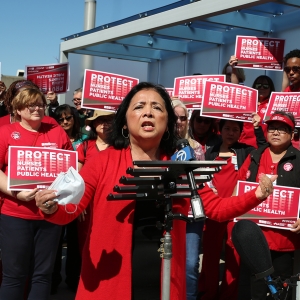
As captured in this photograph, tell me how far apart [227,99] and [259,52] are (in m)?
1.30

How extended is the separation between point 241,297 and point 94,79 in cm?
310

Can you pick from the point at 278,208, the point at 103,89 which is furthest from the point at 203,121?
the point at 278,208

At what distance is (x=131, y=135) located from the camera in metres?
3.25

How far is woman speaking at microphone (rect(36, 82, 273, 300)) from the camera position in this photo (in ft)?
9.80

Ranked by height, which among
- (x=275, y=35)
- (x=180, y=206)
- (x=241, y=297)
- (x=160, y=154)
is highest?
(x=275, y=35)

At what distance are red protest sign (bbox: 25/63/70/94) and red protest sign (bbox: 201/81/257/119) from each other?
278 cm

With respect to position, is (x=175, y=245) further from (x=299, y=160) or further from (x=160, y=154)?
(x=299, y=160)

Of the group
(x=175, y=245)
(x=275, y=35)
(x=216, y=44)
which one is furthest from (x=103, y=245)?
(x=216, y=44)

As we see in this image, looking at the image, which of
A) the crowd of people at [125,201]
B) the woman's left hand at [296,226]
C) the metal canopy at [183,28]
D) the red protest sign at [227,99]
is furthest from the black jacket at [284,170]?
the metal canopy at [183,28]

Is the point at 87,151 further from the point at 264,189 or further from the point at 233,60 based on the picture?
the point at 264,189

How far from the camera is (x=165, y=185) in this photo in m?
2.66

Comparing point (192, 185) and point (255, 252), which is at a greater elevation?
point (192, 185)

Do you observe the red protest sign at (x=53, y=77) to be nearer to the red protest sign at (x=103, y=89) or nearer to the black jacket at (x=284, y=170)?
the red protest sign at (x=103, y=89)

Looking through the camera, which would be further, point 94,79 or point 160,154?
point 94,79
